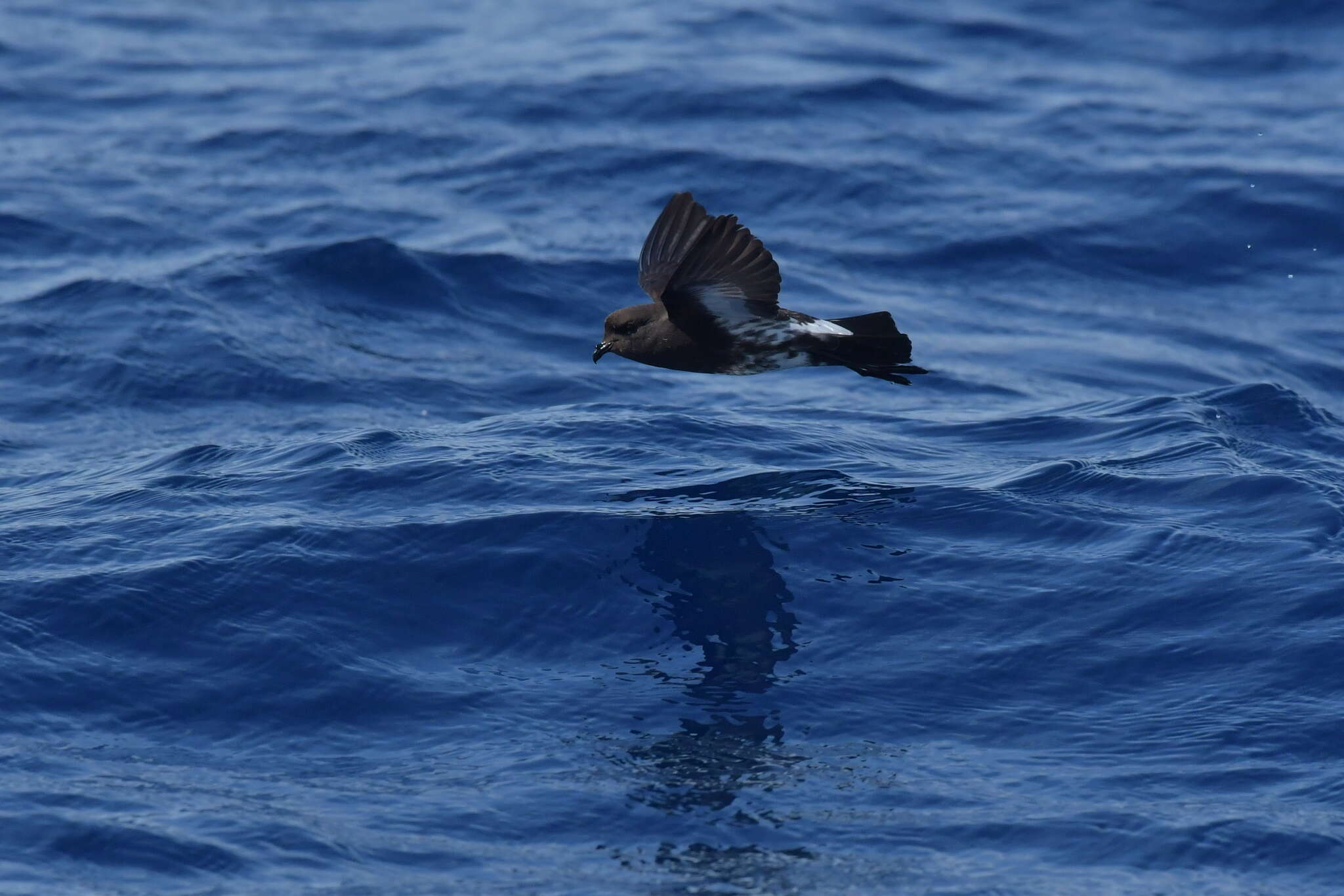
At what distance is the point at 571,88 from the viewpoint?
17.7 m

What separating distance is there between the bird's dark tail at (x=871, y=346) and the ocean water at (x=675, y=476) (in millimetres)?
736

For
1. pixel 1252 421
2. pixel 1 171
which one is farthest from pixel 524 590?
pixel 1 171

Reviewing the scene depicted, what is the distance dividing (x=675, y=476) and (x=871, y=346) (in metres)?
1.44

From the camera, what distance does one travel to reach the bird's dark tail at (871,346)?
936 cm

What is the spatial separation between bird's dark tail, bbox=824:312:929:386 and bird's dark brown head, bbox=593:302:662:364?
3.58ft

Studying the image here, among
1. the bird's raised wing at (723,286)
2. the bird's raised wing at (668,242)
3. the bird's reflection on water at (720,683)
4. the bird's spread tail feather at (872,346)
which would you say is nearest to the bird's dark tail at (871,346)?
the bird's spread tail feather at (872,346)

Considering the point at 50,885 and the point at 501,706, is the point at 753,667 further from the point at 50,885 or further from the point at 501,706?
the point at 50,885

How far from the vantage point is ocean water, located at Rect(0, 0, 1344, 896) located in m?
6.56

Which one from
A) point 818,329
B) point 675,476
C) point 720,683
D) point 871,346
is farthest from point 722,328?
point 720,683

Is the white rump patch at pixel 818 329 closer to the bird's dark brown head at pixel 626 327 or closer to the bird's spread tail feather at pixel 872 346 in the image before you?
the bird's spread tail feather at pixel 872 346

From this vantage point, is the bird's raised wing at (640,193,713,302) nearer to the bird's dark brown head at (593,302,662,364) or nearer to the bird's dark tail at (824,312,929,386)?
the bird's dark brown head at (593,302,662,364)

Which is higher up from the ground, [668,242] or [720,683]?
[668,242]

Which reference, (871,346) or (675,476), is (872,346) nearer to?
(871,346)

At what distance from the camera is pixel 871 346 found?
370 inches
